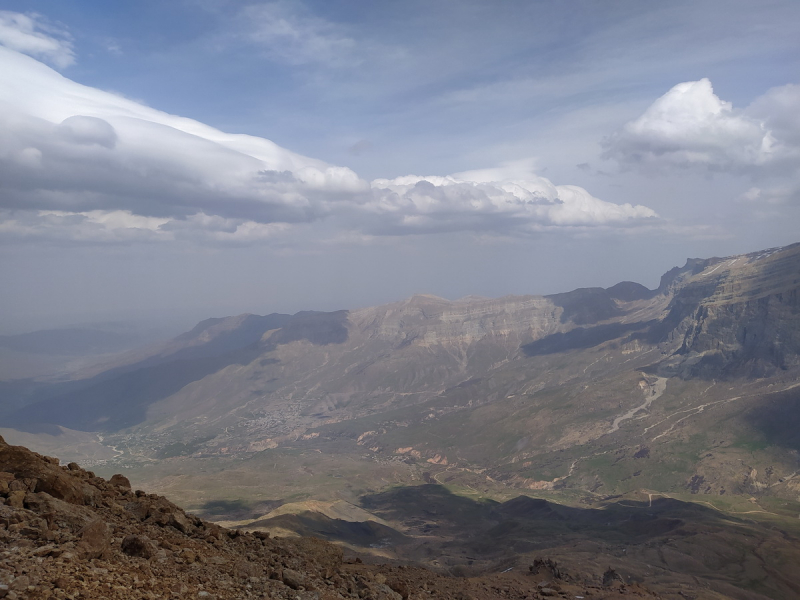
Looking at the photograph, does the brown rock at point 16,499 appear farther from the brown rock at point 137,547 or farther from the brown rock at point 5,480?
the brown rock at point 137,547

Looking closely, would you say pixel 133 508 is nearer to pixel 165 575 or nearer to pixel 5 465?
pixel 5 465

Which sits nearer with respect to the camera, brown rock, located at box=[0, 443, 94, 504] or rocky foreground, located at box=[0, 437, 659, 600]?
rocky foreground, located at box=[0, 437, 659, 600]

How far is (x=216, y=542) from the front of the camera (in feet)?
85.7

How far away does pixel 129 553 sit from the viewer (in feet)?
65.3

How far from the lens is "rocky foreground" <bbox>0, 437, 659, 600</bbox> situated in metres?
16.1

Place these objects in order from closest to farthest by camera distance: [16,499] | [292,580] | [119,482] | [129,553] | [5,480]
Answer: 1. [129,553]
2. [16,499]
3. [5,480]
4. [292,580]
5. [119,482]

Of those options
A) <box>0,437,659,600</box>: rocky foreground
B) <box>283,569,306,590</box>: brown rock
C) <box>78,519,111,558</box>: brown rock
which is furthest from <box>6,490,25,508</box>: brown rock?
<box>283,569,306,590</box>: brown rock

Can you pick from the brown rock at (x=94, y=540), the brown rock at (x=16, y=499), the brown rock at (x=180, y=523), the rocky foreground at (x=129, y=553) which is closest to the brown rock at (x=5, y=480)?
the rocky foreground at (x=129, y=553)

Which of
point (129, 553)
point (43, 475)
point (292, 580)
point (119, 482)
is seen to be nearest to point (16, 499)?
point (43, 475)

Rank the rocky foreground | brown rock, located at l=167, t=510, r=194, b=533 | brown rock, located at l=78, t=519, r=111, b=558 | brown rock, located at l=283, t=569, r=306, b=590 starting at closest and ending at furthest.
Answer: the rocky foreground < brown rock, located at l=78, t=519, r=111, b=558 < brown rock, located at l=283, t=569, r=306, b=590 < brown rock, located at l=167, t=510, r=194, b=533

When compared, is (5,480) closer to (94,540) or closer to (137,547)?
(94,540)

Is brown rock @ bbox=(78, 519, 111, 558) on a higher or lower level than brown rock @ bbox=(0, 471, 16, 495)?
lower

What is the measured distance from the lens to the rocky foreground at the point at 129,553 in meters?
16.1

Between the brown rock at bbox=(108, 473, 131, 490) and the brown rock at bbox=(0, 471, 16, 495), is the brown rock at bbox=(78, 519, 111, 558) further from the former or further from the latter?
the brown rock at bbox=(108, 473, 131, 490)
